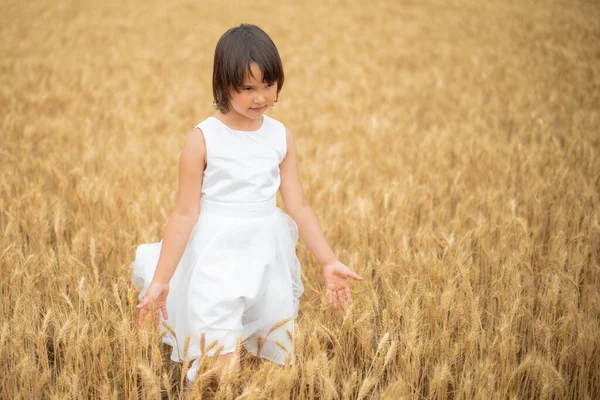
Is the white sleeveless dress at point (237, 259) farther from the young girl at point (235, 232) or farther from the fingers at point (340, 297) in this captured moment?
the fingers at point (340, 297)

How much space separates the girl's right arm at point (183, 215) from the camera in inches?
67.1

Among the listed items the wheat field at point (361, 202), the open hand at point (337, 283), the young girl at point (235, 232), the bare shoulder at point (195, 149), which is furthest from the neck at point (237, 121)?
the wheat field at point (361, 202)

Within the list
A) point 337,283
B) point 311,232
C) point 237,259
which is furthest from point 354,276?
point 237,259

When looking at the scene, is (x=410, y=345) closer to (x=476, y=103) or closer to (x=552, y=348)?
(x=552, y=348)

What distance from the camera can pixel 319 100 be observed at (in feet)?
19.2

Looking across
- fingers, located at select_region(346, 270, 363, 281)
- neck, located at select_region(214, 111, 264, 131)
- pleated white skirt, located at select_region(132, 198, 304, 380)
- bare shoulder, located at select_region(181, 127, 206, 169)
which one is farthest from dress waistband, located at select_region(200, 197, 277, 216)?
fingers, located at select_region(346, 270, 363, 281)

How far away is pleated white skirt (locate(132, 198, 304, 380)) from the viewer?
5.54 ft

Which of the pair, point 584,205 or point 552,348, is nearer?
point 552,348

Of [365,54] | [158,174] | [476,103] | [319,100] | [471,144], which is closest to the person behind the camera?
[158,174]

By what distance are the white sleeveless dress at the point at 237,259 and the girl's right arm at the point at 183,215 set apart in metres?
0.04

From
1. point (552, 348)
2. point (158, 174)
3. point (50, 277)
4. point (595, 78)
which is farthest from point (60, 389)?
point (595, 78)

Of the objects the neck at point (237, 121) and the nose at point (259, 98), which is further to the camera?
the neck at point (237, 121)

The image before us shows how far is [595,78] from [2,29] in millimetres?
8610

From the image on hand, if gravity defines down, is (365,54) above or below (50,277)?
above
